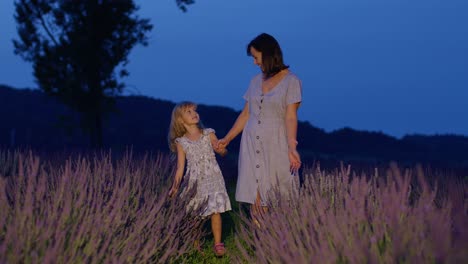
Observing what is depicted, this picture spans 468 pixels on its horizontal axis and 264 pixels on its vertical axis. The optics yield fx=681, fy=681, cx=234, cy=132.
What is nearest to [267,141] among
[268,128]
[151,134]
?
[268,128]

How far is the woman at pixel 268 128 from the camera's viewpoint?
6.05m

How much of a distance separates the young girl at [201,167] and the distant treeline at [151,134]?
11484 mm

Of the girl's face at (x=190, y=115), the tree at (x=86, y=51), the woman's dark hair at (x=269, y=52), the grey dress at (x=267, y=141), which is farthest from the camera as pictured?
the tree at (x=86, y=51)

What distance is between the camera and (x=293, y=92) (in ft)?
19.9

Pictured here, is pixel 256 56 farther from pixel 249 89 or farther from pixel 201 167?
pixel 201 167

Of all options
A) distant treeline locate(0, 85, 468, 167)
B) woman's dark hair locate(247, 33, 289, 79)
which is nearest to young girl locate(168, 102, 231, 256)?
woman's dark hair locate(247, 33, 289, 79)

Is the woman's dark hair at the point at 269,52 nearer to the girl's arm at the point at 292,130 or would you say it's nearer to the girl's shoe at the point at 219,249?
the girl's arm at the point at 292,130

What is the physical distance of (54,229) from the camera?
12.9 feet

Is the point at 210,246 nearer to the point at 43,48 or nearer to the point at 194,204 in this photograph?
the point at 194,204

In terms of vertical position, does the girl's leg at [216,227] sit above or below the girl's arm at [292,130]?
below

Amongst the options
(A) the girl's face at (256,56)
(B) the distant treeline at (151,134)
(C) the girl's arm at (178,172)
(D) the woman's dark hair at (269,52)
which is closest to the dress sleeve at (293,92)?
(D) the woman's dark hair at (269,52)

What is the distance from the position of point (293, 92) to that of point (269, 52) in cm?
41

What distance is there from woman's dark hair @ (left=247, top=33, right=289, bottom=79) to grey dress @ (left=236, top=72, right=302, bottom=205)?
0.13m

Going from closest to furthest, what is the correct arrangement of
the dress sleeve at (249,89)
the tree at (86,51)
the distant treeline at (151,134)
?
the dress sleeve at (249,89)
the tree at (86,51)
the distant treeline at (151,134)
